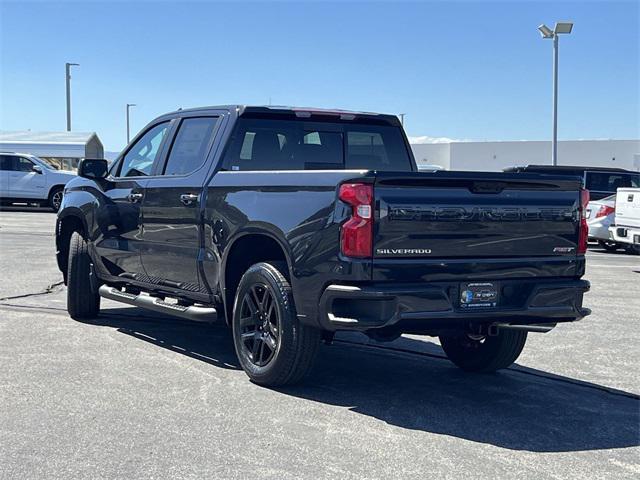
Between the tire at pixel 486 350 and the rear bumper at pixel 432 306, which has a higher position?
the rear bumper at pixel 432 306

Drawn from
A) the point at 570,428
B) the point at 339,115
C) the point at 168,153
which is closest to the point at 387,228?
the point at 570,428

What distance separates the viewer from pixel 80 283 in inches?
319

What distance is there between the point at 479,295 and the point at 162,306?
280cm

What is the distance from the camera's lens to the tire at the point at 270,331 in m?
5.44

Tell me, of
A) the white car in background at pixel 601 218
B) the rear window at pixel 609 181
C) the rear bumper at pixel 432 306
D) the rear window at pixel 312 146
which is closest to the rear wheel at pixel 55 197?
the rear window at pixel 609 181

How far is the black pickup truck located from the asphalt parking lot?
0.40 metres

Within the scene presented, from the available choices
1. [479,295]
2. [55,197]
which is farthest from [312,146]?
[55,197]

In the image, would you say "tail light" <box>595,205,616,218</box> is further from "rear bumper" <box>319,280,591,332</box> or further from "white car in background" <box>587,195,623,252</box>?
"rear bumper" <box>319,280,591,332</box>

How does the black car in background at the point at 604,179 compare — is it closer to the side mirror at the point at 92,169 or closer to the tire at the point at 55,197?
the side mirror at the point at 92,169

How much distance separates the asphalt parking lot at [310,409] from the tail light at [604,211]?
9686 mm

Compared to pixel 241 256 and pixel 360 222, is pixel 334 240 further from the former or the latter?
pixel 241 256

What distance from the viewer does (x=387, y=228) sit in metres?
4.92

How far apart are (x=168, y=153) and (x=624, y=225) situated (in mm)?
9804

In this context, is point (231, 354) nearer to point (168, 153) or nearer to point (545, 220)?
point (168, 153)
